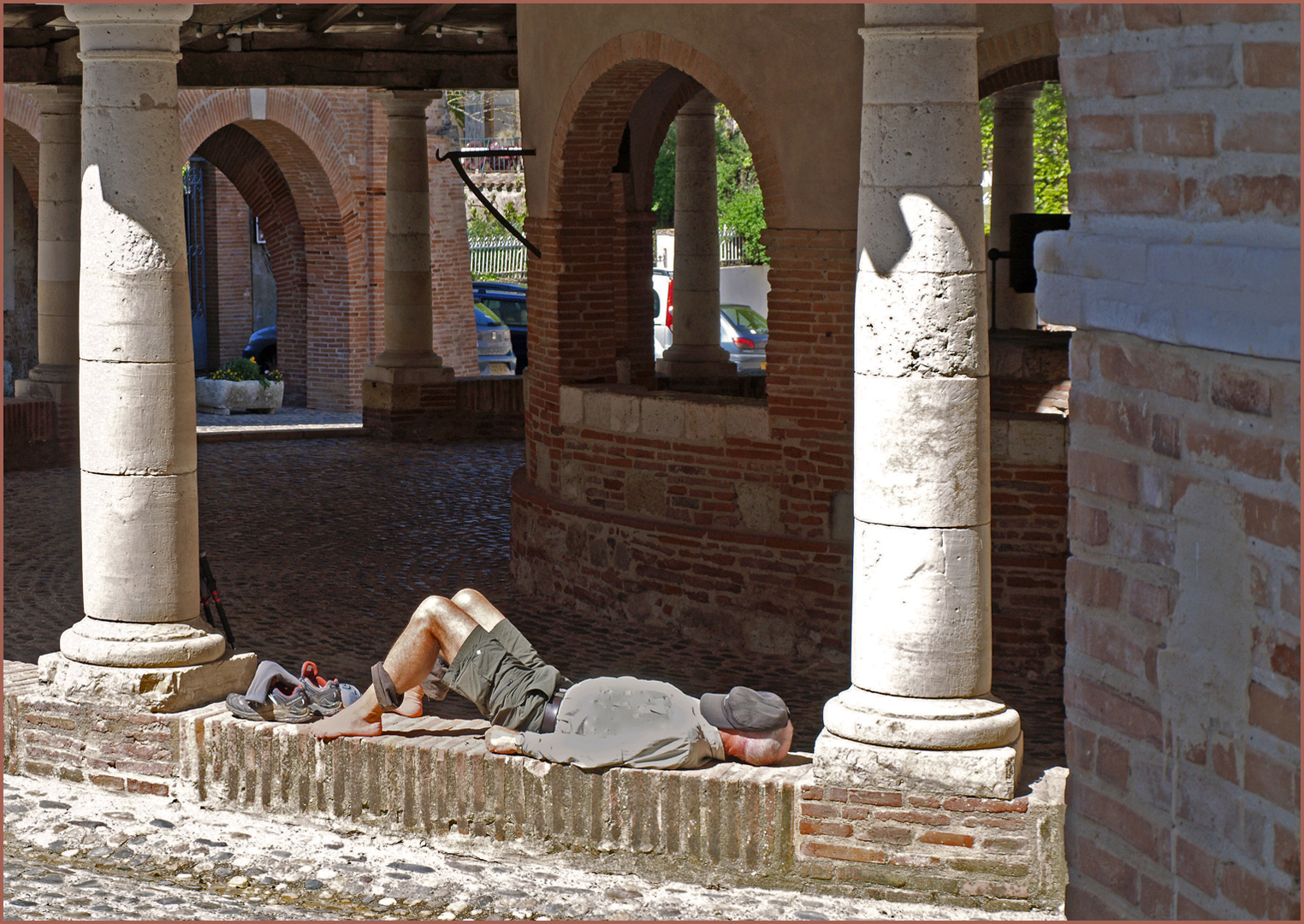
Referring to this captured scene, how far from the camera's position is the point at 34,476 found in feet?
46.2

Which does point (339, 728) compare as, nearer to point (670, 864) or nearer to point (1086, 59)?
point (670, 864)

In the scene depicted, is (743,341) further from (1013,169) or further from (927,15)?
(927,15)

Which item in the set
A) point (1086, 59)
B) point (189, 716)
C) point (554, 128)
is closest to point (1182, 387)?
point (1086, 59)

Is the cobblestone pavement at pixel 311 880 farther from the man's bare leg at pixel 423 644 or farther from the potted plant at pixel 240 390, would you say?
the potted plant at pixel 240 390

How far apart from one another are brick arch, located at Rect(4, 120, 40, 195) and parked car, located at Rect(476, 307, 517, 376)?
6496 millimetres

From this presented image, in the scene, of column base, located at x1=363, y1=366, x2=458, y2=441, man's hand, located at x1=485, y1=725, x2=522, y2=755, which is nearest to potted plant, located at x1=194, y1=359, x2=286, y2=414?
column base, located at x1=363, y1=366, x2=458, y2=441

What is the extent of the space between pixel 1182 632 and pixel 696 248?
1215 centimetres

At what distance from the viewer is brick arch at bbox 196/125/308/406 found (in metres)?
21.3

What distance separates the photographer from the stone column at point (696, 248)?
1430cm

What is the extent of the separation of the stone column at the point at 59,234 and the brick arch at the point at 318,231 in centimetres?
636

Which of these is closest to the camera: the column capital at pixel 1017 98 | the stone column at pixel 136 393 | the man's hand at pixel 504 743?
the man's hand at pixel 504 743

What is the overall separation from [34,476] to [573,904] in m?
10.1

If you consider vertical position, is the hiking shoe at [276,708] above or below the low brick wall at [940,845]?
above

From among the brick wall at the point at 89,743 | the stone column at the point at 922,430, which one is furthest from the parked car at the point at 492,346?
the stone column at the point at 922,430
